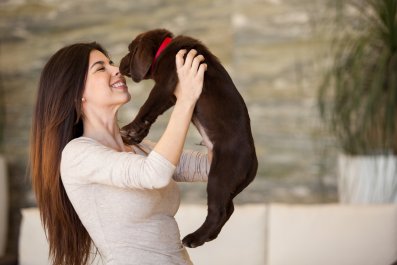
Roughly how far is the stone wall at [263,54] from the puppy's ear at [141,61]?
2.12 m

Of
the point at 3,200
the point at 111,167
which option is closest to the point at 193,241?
the point at 111,167

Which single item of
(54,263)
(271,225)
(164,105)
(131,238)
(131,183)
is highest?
(164,105)

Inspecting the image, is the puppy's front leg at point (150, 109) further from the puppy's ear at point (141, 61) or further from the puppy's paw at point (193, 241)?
the puppy's paw at point (193, 241)

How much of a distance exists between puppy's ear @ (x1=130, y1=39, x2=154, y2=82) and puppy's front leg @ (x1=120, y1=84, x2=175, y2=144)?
43 millimetres

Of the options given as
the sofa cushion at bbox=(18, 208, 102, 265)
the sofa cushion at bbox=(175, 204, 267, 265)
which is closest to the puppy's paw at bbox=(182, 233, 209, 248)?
the sofa cushion at bbox=(175, 204, 267, 265)

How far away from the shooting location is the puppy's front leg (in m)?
1.41

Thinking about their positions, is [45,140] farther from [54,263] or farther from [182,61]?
[182,61]

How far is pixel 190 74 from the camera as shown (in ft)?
4.46

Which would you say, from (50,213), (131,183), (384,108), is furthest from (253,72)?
(131,183)

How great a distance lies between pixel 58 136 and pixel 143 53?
1.74 ft

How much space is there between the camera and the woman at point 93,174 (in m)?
1.69

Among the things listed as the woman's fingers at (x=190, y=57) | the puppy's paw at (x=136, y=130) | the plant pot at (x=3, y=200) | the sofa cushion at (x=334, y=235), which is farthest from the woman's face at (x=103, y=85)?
the plant pot at (x=3, y=200)

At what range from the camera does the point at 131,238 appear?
1.73 meters

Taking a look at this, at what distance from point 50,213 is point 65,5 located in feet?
8.26
